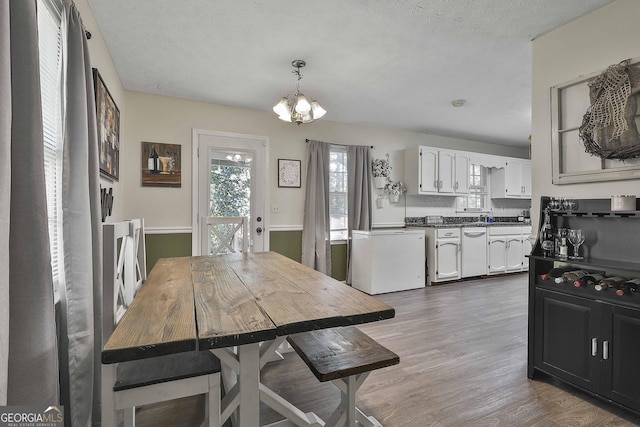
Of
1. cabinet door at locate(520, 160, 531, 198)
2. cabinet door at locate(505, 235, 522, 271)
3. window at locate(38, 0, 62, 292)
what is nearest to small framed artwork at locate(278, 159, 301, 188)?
window at locate(38, 0, 62, 292)

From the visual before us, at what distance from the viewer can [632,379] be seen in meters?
1.63

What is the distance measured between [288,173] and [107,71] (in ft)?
7.36

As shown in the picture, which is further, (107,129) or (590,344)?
(107,129)

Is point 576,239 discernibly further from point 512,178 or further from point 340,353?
point 512,178

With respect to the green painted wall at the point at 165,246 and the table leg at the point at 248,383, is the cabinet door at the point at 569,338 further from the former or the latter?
the green painted wall at the point at 165,246

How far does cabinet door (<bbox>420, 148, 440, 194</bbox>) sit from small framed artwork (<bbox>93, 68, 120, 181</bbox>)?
13.0ft

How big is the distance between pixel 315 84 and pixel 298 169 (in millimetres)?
1340

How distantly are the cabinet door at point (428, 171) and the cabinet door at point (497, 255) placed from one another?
1331 millimetres

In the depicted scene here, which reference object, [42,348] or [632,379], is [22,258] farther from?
[632,379]

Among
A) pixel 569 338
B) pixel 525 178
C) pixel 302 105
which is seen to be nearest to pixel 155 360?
pixel 302 105

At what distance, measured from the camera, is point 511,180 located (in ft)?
19.1

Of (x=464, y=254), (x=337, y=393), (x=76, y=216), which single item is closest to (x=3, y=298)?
(x=76, y=216)

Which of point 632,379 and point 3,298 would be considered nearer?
point 3,298

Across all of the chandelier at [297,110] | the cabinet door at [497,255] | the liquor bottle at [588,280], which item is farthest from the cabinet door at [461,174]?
the liquor bottle at [588,280]
